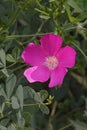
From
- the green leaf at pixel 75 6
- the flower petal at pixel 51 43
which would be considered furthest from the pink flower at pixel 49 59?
the green leaf at pixel 75 6

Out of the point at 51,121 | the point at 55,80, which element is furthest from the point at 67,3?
the point at 51,121

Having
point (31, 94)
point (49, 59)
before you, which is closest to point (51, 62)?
point (49, 59)

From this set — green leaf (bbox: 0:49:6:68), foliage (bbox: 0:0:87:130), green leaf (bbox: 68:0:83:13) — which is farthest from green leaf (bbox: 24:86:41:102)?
green leaf (bbox: 68:0:83:13)

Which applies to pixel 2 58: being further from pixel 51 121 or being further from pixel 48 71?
pixel 51 121

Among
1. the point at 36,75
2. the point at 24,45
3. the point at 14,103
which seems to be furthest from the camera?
the point at 24,45

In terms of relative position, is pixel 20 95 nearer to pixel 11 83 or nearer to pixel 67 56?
pixel 11 83

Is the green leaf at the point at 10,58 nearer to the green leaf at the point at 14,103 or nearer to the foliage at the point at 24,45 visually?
the foliage at the point at 24,45

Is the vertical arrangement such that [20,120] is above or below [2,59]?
below
